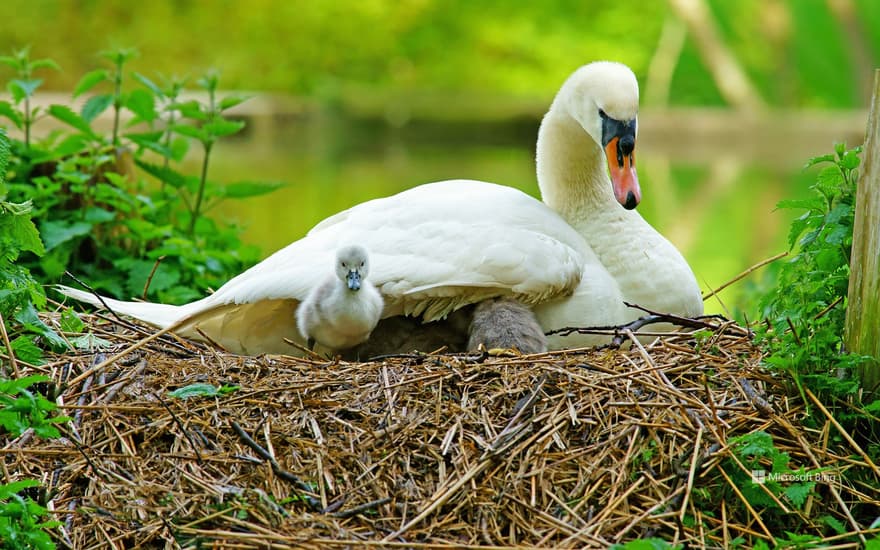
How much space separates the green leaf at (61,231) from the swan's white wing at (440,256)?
4.93 ft

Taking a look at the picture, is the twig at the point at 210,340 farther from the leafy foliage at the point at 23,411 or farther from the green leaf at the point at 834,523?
the green leaf at the point at 834,523

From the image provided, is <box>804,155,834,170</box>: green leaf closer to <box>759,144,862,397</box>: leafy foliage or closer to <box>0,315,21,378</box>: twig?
<box>759,144,862,397</box>: leafy foliage

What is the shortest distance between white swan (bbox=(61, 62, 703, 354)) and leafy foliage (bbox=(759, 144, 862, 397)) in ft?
2.81

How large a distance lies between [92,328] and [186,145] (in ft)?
6.85

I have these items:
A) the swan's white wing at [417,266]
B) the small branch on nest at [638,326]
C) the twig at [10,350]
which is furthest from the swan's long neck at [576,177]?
the twig at [10,350]

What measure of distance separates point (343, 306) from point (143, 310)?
913 mm

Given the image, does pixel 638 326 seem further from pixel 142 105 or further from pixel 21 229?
pixel 142 105

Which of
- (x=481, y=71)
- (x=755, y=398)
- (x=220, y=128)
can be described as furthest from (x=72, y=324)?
(x=481, y=71)

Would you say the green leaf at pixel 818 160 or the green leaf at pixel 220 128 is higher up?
the green leaf at pixel 818 160

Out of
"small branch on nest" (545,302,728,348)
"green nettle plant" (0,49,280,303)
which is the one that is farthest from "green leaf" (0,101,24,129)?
"small branch on nest" (545,302,728,348)

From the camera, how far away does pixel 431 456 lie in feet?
10.2

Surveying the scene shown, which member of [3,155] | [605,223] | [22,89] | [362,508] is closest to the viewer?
[362,508]

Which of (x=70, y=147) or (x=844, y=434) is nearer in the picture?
(x=844, y=434)

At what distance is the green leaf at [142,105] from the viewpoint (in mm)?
5570
